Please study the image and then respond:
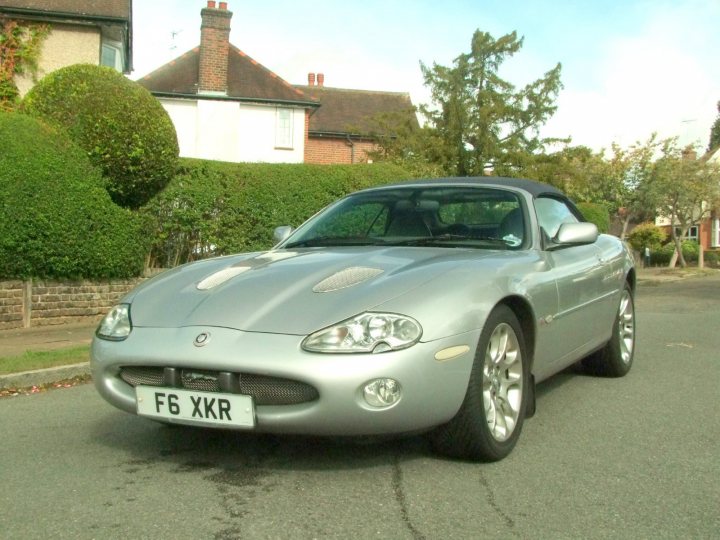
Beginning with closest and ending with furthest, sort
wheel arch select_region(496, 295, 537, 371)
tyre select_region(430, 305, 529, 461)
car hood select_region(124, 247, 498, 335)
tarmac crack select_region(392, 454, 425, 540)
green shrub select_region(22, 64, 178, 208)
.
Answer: tarmac crack select_region(392, 454, 425, 540), car hood select_region(124, 247, 498, 335), tyre select_region(430, 305, 529, 461), wheel arch select_region(496, 295, 537, 371), green shrub select_region(22, 64, 178, 208)

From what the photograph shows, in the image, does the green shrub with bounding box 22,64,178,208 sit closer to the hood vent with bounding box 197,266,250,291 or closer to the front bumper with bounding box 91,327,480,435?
the hood vent with bounding box 197,266,250,291

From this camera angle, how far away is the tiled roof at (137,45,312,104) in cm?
2808

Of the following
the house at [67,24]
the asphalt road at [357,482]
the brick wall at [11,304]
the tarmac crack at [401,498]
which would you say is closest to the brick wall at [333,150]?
the house at [67,24]

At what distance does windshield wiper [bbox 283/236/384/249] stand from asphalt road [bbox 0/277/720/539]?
4.02 feet

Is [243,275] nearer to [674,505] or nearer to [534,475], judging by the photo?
[534,475]

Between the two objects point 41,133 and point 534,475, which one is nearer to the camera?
point 534,475

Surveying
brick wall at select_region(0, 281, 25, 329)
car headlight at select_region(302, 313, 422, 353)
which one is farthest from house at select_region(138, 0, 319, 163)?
car headlight at select_region(302, 313, 422, 353)

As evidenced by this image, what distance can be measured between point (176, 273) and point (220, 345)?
1.04 metres

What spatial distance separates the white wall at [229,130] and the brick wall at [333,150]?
6187 millimetres

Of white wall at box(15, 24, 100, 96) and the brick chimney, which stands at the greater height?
the brick chimney

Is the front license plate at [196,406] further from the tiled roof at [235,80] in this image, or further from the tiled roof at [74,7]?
the tiled roof at [235,80]

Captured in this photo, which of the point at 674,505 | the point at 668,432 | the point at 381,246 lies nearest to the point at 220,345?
the point at 381,246

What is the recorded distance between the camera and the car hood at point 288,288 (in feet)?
12.1

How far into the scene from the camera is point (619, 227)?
46156 millimetres
